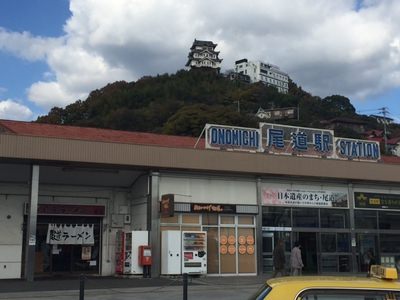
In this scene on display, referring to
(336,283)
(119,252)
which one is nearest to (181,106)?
(119,252)

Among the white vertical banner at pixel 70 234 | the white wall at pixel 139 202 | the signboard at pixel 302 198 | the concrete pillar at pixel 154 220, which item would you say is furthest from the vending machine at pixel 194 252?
the white vertical banner at pixel 70 234

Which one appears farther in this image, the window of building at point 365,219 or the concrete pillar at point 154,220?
the window of building at point 365,219

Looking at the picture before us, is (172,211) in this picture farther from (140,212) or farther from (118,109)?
(118,109)

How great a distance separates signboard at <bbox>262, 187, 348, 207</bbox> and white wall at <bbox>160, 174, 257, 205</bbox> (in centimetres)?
89

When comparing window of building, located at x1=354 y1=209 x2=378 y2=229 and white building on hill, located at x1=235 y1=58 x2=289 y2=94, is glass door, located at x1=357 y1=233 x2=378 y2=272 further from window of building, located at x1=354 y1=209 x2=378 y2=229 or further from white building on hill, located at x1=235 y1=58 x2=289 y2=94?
white building on hill, located at x1=235 y1=58 x2=289 y2=94

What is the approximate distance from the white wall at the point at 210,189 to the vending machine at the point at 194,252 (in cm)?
175

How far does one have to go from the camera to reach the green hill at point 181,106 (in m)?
82.3

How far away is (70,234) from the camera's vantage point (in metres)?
25.2

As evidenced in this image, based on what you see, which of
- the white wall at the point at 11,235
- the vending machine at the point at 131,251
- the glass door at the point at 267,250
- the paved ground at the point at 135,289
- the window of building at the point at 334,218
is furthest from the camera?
the window of building at the point at 334,218

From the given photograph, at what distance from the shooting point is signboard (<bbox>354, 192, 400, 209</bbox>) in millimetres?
29344

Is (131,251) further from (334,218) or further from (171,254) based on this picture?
(334,218)

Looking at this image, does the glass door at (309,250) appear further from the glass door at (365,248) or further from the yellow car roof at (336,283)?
the yellow car roof at (336,283)

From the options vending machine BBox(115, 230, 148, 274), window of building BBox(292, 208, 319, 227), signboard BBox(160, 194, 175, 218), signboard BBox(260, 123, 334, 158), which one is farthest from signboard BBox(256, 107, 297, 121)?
signboard BBox(160, 194, 175, 218)

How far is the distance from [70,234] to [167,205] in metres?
5.26
